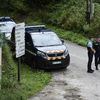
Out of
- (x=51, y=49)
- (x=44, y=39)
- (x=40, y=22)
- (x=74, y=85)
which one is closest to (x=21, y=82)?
(x=74, y=85)

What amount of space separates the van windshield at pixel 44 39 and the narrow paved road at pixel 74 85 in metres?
1.47

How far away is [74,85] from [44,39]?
4.42 m

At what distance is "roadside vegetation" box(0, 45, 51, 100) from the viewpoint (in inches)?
559

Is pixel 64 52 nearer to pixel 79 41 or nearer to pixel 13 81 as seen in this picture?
pixel 13 81

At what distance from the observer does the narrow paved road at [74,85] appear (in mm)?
15961

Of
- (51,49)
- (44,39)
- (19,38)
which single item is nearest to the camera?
(19,38)

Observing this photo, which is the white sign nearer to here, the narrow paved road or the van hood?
the narrow paved road

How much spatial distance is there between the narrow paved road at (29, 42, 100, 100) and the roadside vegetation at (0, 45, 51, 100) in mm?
A: 354

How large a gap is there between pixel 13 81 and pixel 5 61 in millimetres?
1469

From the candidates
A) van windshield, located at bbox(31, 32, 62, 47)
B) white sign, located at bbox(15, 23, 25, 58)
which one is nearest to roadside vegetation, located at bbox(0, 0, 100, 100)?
white sign, located at bbox(15, 23, 25, 58)

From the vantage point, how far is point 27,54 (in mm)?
20875

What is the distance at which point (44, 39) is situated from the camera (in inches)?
842

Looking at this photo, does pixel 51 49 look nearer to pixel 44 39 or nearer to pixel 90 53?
pixel 44 39

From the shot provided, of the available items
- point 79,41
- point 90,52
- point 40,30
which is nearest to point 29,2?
point 79,41
